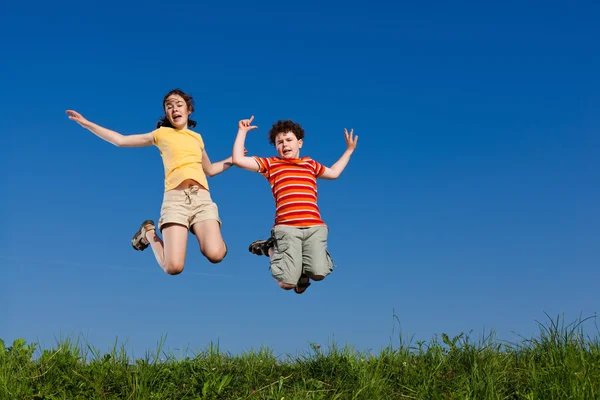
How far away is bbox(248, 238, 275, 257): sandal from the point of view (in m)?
8.40

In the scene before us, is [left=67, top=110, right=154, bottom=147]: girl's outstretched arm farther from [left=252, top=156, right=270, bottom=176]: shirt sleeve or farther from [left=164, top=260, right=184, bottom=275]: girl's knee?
[left=164, top=260, right=184, bottom=275]: girl's knee

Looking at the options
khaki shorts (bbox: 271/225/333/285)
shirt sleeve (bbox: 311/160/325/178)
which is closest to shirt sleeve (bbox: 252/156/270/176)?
shirt sleeve (bbox: 311/160/325/178)

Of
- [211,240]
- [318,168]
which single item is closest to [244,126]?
[318,168]

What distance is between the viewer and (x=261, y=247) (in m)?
8.45

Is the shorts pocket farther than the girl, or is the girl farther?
the girl

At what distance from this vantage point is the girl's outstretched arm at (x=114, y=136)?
836cm

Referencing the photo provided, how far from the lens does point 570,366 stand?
6.09 meters

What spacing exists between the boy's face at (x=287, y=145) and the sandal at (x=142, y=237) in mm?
2161

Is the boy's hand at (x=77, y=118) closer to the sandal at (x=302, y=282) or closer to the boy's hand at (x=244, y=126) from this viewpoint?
the boy's hand at (x=244, y=126)

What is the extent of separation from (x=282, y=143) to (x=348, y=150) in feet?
3.36

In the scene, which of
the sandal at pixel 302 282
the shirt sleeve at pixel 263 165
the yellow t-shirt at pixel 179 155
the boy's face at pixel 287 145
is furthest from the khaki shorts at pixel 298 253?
the yellow t-shirt at pixel 179 155

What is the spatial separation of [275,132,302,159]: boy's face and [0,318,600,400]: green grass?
2.94m

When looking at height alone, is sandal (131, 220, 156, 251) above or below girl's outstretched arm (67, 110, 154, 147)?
below

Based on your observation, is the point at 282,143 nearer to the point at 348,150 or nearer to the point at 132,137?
the point at 348,150
